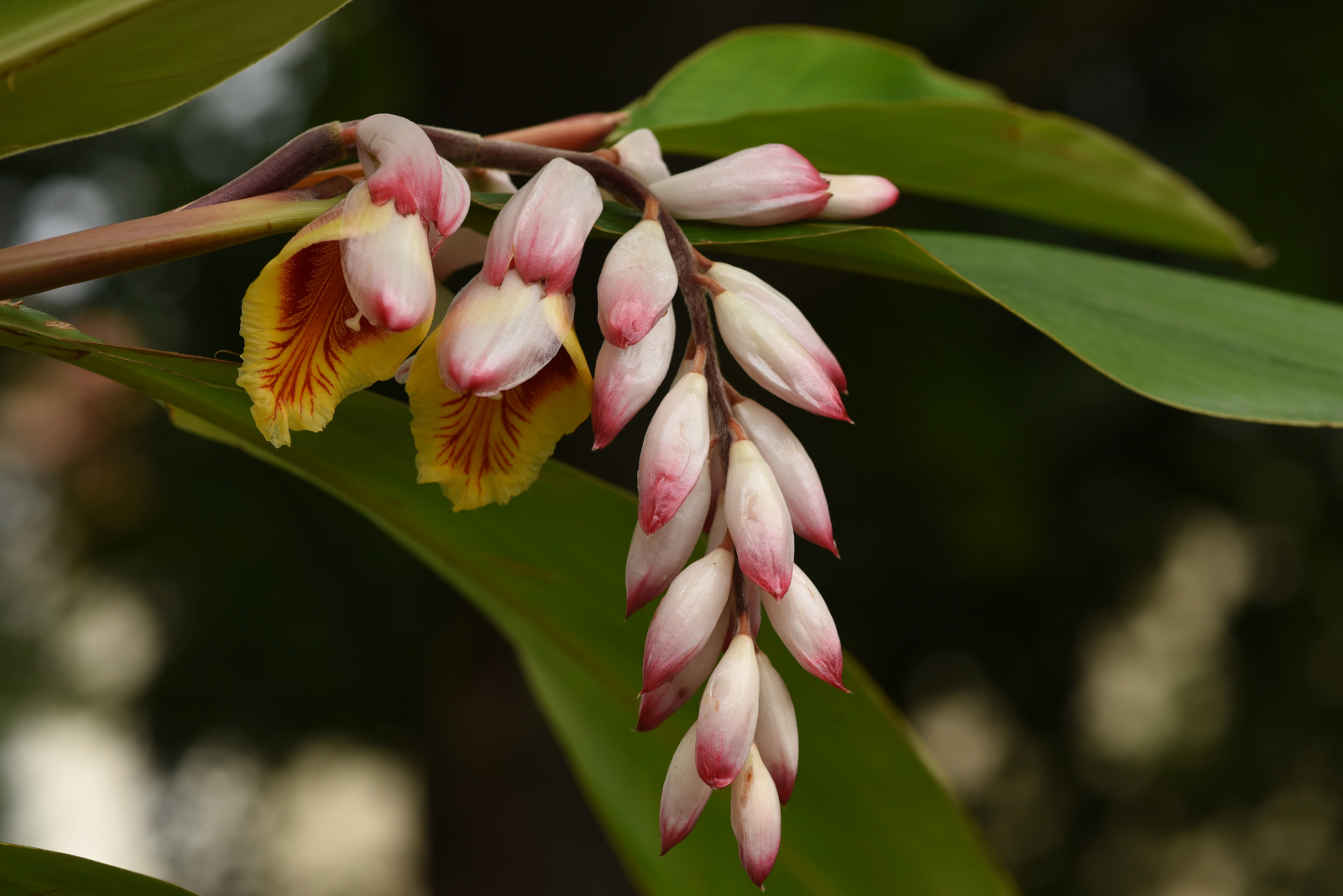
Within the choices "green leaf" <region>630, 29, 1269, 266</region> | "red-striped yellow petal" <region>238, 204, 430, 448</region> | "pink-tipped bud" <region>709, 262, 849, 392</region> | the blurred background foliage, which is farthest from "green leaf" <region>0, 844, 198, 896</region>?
the blurred background foliage

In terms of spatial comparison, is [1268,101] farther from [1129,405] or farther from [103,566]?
[103,566]

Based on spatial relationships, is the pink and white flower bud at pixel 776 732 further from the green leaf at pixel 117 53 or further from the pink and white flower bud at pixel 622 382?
the green leaf at pixel 117 53

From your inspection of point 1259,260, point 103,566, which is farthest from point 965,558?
point 103,566

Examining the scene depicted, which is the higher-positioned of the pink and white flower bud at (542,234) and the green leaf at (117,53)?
the pink and white flower bud at (542,234)

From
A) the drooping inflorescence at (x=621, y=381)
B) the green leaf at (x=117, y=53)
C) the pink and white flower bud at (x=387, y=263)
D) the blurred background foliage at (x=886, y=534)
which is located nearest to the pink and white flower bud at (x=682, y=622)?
the drooping inflorescence at (x=621, y=381)

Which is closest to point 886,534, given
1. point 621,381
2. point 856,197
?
point 856,197

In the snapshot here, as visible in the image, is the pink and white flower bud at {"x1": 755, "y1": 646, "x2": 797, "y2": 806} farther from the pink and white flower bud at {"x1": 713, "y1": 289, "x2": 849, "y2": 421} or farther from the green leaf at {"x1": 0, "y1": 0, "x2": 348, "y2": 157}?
the green leaf at {"x1": 0, "y1": 0, "x2": 348, "y2": 157}

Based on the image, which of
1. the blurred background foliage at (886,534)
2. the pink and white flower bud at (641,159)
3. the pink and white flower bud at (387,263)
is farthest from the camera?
the blurred background foliage at (886,534)
